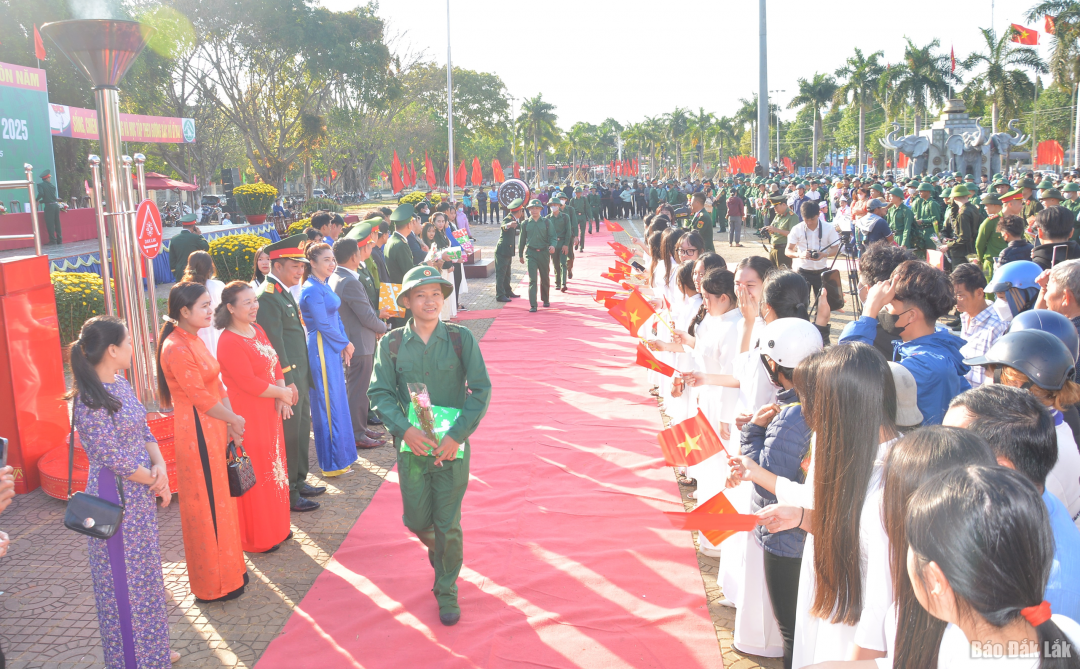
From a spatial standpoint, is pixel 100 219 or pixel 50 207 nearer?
pixel 100 219

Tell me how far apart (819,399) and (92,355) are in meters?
2.96

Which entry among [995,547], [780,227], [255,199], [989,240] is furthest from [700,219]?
[255,199]

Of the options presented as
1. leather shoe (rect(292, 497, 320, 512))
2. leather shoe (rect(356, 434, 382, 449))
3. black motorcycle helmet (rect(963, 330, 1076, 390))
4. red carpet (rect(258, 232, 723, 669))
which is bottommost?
red carpet (rect(258, 232, 723, 669))

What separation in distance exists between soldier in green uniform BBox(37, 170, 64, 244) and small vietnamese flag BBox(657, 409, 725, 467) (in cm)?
2332

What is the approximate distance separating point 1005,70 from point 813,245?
40.2 meters

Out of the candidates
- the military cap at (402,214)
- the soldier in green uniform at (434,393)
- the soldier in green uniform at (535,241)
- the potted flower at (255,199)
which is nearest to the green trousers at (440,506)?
the soldier in green uniform at (434,393)

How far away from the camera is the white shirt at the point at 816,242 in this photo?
952 cm

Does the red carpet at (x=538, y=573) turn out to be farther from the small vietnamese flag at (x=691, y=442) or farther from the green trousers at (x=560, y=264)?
the green trousers at (x=560, y=264)

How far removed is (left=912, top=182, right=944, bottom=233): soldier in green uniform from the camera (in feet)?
45.2

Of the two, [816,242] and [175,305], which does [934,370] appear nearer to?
[175,305]

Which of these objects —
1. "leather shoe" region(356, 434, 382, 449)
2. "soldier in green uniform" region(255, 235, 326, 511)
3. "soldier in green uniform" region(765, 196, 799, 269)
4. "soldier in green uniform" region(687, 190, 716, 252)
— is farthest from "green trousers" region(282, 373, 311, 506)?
"soldier in green uniform" region(687, 190, 716, 252)

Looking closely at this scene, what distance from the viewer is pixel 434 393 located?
380 cm

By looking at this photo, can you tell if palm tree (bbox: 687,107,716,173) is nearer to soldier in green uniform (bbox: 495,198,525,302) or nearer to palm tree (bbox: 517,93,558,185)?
palm tree (bbox: 517,93,558,185)

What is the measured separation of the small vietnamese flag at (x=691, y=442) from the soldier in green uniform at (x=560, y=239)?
9.93m
